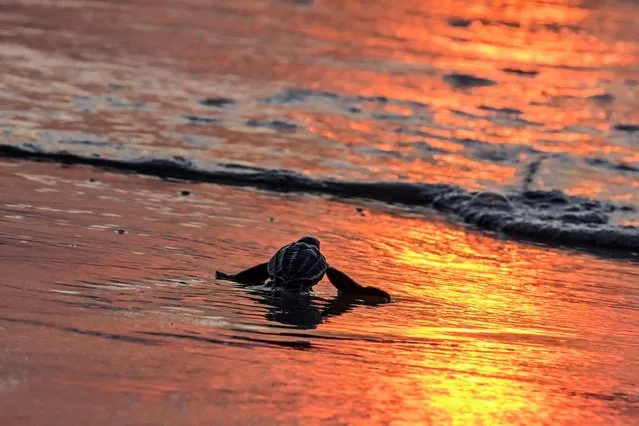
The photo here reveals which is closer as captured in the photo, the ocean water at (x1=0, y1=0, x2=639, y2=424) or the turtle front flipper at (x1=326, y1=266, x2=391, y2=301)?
the ocean water at (x1=0, y1=0, x2=639, y2=424)

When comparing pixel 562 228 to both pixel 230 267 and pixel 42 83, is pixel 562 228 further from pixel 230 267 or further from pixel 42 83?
pixel 42 83

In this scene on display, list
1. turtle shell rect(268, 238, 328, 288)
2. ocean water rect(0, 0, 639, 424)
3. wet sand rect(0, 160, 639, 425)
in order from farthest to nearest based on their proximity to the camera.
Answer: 1. turtle shell rect(268, 238, 328, 288)
2. ocean water rect(0, 0, 639, 424)
3. wet sand rect(0, 160, 639, 425)

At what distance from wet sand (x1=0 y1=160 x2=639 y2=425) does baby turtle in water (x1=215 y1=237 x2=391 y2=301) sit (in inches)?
4.1

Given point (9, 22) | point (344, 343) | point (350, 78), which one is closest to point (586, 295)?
point (344, 343)

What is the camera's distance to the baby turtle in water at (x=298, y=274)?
5887 millimetres

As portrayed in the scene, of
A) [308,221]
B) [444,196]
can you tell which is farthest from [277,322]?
[444,196]

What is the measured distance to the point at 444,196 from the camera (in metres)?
9.05

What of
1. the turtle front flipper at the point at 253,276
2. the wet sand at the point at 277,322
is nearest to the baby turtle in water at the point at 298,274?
the turtle front flipper at the point at 253,276

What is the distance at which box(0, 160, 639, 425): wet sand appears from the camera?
429cm

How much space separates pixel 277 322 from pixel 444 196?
12.8 ft

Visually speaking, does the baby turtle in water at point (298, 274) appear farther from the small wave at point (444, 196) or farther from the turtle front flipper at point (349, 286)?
the small wave at point (444, 196)

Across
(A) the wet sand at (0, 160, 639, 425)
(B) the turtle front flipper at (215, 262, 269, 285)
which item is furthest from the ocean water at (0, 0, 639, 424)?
(B) the turtle front flipper at (215, 262, 269, 285)

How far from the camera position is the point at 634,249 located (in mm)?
8102

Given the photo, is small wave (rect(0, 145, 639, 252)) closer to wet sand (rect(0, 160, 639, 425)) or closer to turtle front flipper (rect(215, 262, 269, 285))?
wet sand (rect(0, 160, 639, 425))
